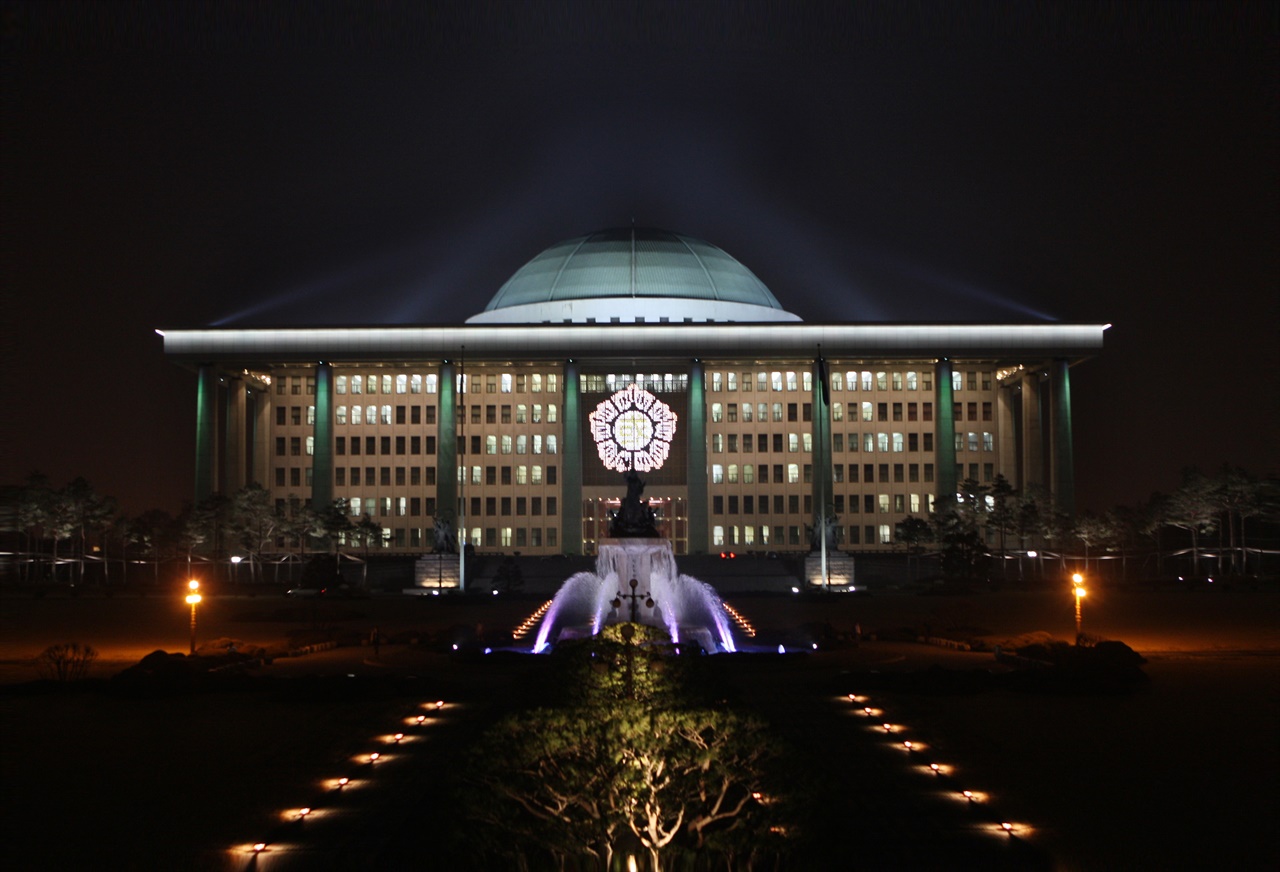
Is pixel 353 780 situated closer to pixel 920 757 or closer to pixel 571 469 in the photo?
pixel 920 757

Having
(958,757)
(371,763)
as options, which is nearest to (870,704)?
→ (958,757)

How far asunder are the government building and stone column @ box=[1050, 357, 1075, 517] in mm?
376

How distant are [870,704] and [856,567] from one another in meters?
61.5

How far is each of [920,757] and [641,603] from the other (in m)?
29.4

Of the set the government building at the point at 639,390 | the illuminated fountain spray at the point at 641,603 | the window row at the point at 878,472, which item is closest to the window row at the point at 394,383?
the government building at the point at 639,390

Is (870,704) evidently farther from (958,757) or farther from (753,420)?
(753,420)

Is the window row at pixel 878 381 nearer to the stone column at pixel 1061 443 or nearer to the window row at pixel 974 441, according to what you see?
the window row at pixel 974 441

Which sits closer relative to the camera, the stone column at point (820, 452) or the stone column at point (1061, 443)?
Result: the stone column at point (820, 452)

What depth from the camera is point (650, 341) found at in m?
114

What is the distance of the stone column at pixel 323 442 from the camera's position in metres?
113

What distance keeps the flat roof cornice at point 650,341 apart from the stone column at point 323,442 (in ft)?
6.23

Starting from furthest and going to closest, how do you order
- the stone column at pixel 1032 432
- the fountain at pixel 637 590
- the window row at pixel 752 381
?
the window row at pixel 752 381, the stone column at pixel 1032 432, the fountain at pixel 637 590

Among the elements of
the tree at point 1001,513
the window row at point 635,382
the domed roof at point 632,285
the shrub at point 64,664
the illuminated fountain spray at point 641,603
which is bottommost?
the shrub at point 64,664

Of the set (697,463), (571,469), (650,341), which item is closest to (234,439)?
(571,469)
